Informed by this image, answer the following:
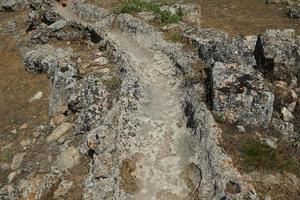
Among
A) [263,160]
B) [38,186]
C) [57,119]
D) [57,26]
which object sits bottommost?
[57,119]

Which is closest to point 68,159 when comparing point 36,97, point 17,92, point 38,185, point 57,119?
point 38,185

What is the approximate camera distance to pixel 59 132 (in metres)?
28.6

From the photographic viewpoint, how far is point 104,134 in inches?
940

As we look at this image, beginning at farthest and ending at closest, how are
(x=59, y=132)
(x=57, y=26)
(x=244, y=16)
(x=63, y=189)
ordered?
(x=244, y=16), (x=57, y=26), (x=59, y=132), (x=63, y=189)

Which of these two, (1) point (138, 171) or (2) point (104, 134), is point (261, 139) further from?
(2) point (104, 134)

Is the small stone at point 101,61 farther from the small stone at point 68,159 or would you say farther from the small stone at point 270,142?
the small stone at point 270,142

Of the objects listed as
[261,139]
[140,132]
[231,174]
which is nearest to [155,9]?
[140,132]

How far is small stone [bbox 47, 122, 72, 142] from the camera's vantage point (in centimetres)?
2833

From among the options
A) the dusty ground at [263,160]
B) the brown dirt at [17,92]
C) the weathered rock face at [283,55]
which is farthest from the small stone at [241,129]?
the brown dirt at [17,92]

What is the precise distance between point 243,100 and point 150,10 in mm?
21814

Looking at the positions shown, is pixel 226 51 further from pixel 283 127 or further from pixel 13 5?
pixel 13 5

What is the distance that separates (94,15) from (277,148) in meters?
31.4

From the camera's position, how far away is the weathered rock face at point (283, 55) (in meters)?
28.5

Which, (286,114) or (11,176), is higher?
(286,114)
